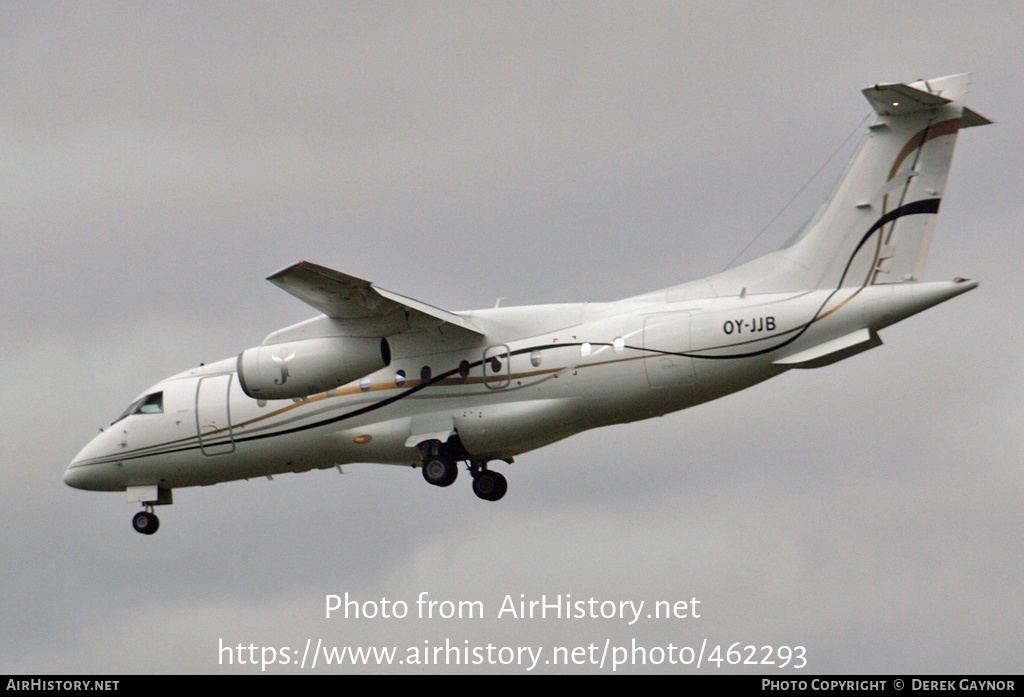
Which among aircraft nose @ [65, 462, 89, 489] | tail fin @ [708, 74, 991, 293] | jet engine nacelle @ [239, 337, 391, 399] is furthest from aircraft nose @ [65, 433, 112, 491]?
tail fin @ [708, 74, 991, 293]

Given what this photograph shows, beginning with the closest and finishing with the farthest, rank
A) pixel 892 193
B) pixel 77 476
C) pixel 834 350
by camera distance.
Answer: pixel 834 350 → pixel 892 193 → pixel 77 476

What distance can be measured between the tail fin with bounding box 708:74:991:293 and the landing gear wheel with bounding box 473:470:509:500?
601 cm

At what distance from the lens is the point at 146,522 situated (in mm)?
29547

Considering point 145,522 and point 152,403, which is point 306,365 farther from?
point 145,522

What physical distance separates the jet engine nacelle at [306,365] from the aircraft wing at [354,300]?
0.47m

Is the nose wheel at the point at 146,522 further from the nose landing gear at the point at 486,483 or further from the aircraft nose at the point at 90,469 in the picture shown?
the nose landing gear at the point at 486,483

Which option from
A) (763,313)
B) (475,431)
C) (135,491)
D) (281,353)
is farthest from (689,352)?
(135,491)

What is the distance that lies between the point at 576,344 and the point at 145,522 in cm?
950

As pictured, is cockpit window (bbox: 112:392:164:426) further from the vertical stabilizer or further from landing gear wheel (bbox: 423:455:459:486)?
the vertical stabilizer

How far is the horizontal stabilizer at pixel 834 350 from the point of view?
24.0 metres

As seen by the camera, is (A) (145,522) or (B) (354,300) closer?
(B) (354,300)

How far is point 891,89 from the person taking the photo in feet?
78.2

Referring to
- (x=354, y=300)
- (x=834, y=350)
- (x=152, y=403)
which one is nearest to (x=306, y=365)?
(x=354, y=300)

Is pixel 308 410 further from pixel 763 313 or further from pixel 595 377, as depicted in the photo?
pixel 763 313
